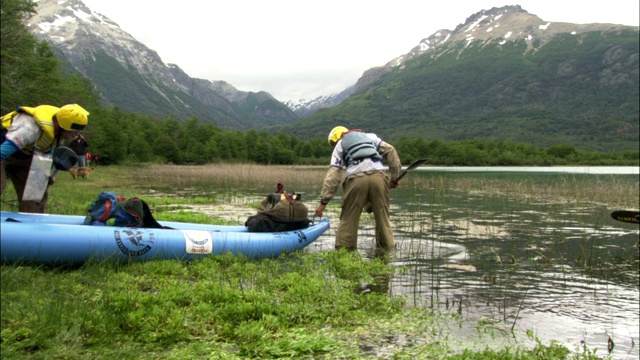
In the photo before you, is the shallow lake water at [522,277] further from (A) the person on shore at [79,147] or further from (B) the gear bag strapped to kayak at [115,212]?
(A) the person on shore at [79,147]

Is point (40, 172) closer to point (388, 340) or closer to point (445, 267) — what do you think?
point (388, 340)

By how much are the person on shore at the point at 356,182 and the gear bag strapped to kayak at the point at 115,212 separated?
303 centimetres

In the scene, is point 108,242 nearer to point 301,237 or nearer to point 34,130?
point 34,130

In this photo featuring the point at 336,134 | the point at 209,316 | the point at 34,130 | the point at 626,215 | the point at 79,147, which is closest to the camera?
the point at 209,316

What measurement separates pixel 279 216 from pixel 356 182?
1.52 m

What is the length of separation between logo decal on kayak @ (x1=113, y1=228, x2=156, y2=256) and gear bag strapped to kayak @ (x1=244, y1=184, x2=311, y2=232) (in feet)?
6.79

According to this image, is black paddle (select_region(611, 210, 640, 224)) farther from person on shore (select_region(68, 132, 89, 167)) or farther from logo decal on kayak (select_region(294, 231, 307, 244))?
person on shore (select_region(68, 132, 89, 167))

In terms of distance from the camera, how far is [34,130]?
228 inches

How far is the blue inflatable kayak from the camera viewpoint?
16.5 feet

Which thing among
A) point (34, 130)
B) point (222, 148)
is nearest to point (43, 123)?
point (34, 130)

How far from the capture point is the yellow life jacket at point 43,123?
5.83 metres

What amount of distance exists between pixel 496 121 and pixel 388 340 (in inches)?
7212

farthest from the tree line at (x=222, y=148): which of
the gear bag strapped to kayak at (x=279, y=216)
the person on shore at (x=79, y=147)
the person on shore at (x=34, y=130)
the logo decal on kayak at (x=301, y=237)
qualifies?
the logo decal on kayak at (x=301, y=237)

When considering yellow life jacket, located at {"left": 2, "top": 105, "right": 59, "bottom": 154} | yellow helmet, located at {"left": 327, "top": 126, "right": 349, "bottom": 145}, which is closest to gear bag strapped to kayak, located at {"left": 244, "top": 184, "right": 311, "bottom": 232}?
yellow helmet, located at {"left": 327, "top": 126, "right": 349, "bottom": 145}
